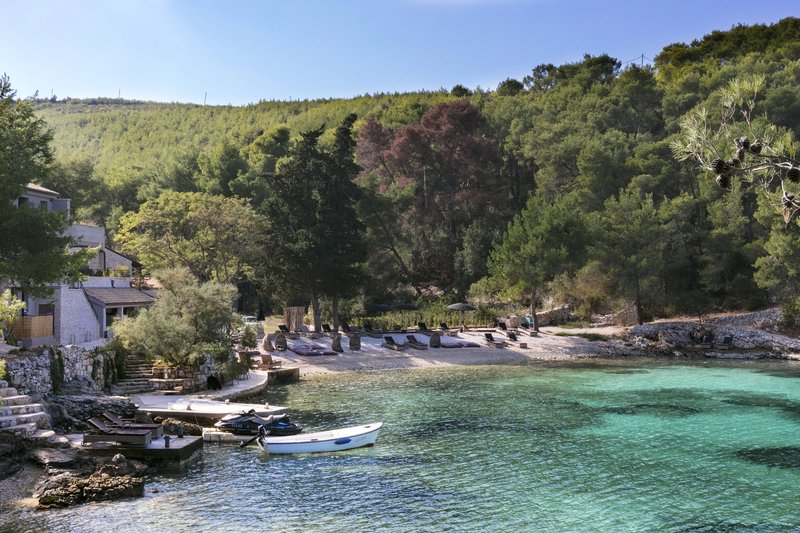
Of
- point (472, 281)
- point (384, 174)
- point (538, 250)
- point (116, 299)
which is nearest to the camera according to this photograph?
point (116, 299)

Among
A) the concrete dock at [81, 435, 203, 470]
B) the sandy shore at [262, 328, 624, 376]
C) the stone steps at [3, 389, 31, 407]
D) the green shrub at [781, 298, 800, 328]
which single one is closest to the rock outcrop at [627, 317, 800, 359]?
the green shrub at [781, 298, 800, 328]

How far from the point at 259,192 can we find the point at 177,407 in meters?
47.3

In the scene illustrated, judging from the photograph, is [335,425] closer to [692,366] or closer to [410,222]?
[692,366]

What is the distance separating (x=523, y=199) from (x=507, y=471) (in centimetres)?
5541

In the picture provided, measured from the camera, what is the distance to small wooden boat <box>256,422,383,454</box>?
2244 centimetres

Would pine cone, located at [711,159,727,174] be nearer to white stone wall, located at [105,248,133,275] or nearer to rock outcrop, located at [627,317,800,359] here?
rock outcrop, located at [627,317,800,359]

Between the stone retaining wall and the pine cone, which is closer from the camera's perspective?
the pine cone

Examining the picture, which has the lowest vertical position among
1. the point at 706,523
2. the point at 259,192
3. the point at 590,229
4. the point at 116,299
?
the point at 706,523

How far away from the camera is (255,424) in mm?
24266

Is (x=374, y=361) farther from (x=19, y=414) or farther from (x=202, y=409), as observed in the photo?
(x=19, y=414)

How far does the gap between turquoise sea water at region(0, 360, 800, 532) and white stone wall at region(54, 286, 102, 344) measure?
10.4 m

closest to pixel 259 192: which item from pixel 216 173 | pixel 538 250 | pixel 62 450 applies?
pixel 216 173

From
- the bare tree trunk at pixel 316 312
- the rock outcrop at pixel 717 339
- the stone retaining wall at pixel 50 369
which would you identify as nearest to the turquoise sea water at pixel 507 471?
the stone retaining wall at pixel 50 369

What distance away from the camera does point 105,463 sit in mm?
20203
